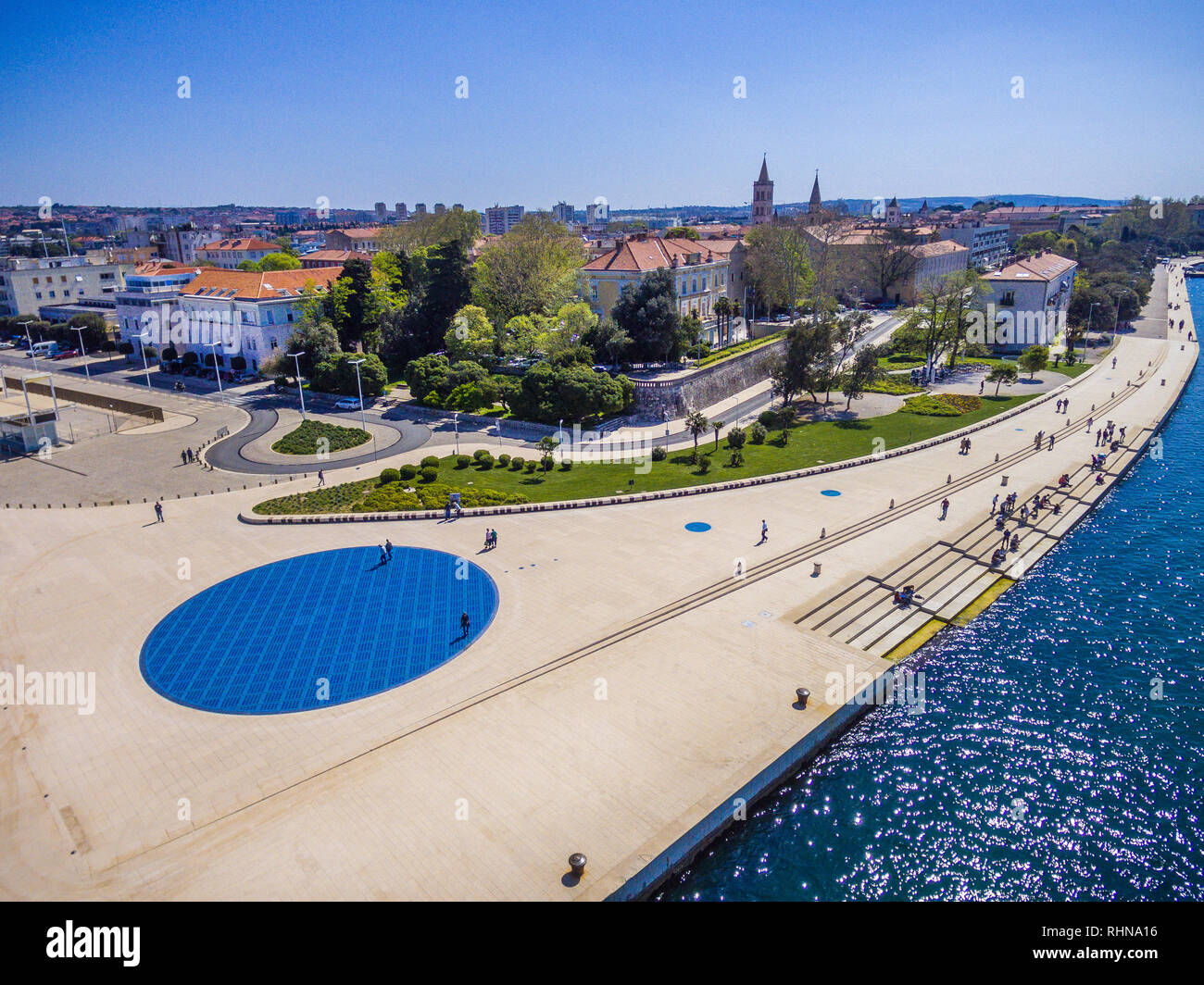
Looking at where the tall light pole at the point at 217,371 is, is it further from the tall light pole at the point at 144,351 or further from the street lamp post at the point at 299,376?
the street lamp post at the point at 299,376

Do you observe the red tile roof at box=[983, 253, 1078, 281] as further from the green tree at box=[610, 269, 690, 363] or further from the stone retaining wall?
the green tree at box=[610, 269, 690, 363]

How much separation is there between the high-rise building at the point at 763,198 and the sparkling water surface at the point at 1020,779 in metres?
108

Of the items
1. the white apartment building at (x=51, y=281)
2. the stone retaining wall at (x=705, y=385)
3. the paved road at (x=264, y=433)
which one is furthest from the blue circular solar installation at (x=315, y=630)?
the white apartment building at (x=51, y=281)

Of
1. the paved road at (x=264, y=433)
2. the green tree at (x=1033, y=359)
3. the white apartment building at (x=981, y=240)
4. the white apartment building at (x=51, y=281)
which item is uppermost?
the white apartment building at (x=981, y=240)

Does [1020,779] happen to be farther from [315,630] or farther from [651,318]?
[651,318]

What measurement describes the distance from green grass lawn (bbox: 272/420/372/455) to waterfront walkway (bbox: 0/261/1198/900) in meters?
10.9

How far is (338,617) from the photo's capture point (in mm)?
30266

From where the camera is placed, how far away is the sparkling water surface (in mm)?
18984

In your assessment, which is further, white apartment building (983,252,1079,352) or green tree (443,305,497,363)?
white apartment building (983,252,1079,352)

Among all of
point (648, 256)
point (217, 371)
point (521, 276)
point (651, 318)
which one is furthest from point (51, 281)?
point (651, 318)

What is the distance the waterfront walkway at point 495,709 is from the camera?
61.1 feet

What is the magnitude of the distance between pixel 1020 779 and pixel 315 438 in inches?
1928

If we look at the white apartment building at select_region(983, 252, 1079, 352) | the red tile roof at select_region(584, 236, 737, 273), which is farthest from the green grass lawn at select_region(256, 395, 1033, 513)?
the white apartment building at select_region(983, 252, 1079, 352)
